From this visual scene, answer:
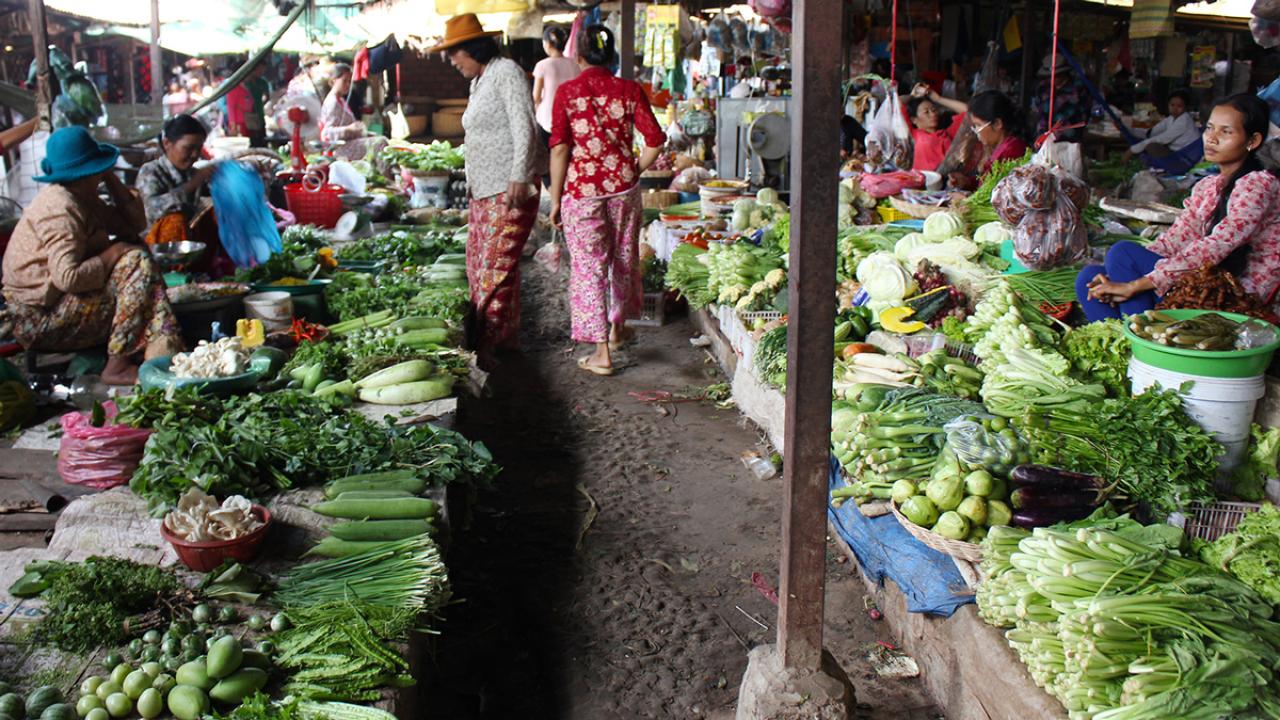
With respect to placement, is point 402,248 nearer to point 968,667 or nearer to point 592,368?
point 592,368

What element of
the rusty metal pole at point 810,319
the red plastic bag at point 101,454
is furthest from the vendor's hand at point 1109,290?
the red plastic bag at point 101,454

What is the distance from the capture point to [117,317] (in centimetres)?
514

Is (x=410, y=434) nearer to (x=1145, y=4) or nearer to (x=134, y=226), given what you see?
(x=134, y=226)

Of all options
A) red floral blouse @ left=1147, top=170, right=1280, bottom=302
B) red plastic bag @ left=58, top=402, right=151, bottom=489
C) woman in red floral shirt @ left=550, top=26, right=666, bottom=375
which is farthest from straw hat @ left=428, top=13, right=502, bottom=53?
red floral blouse @ left=1147, top=170, right=1280, bottom=302

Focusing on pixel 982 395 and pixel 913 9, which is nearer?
pixel 982 395

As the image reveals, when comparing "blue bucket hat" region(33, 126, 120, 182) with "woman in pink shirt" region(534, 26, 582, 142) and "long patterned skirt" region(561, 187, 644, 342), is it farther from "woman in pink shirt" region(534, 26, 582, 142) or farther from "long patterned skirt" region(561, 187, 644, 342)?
"woman in pink shirt" region(534, 26, 582, 142)

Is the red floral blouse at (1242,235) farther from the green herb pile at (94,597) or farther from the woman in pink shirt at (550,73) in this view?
the woman in pink shirt at (550,73)

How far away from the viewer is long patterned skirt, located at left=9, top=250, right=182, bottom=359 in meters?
5.10

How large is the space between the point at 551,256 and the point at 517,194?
399 centimetres

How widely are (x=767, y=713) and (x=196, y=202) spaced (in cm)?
565

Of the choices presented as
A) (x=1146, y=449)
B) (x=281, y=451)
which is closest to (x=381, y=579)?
(x=281, y=451)

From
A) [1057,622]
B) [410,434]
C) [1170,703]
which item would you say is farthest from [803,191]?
[410,434]

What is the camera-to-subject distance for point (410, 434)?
4074mm

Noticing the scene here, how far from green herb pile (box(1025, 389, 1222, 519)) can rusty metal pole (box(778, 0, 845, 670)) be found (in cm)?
100
